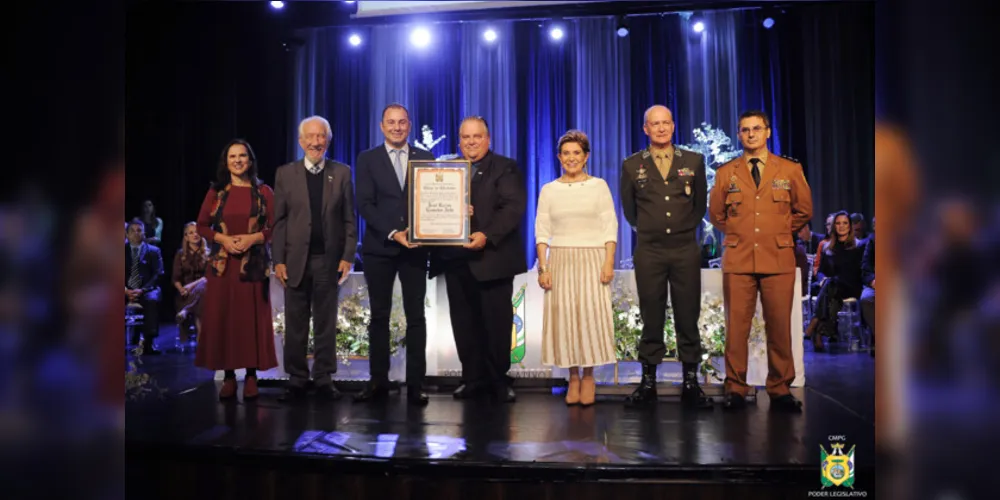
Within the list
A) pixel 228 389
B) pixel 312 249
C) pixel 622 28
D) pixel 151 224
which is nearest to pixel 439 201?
pixel 312 249

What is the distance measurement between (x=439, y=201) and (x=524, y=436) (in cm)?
161

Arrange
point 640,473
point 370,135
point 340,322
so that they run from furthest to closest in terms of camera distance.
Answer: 1. point 370,135
2. point 340,322
3. point 640,473

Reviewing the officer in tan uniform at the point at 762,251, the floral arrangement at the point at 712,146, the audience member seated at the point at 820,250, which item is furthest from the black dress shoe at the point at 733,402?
the floral arrangement at the point at 712,146

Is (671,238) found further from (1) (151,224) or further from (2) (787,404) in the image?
(1) (151,224)

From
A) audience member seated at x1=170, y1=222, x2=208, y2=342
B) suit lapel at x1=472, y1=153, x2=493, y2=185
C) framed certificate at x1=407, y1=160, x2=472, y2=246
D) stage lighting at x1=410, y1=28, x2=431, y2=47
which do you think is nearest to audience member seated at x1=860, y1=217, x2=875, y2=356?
suit lapel at x1=472, y1=153, x2=493, y2=185

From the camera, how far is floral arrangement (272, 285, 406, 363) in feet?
17.0

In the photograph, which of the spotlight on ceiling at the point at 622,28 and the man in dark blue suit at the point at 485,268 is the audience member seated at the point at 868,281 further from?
the man in dark blue suit at the point at 485,268

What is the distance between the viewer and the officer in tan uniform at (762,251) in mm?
4512

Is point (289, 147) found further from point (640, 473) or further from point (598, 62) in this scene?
point (640, 473)

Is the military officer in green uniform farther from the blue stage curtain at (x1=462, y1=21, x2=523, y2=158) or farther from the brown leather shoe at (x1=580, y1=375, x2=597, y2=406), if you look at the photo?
the blue stage curtain at (x1=462, y1=21, x2=523, y2=158)

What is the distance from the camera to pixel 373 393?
15.9 feet

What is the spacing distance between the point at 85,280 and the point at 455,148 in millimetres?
3778

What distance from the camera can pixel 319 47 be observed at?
574 cm

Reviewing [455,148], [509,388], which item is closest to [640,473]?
[509,388]
